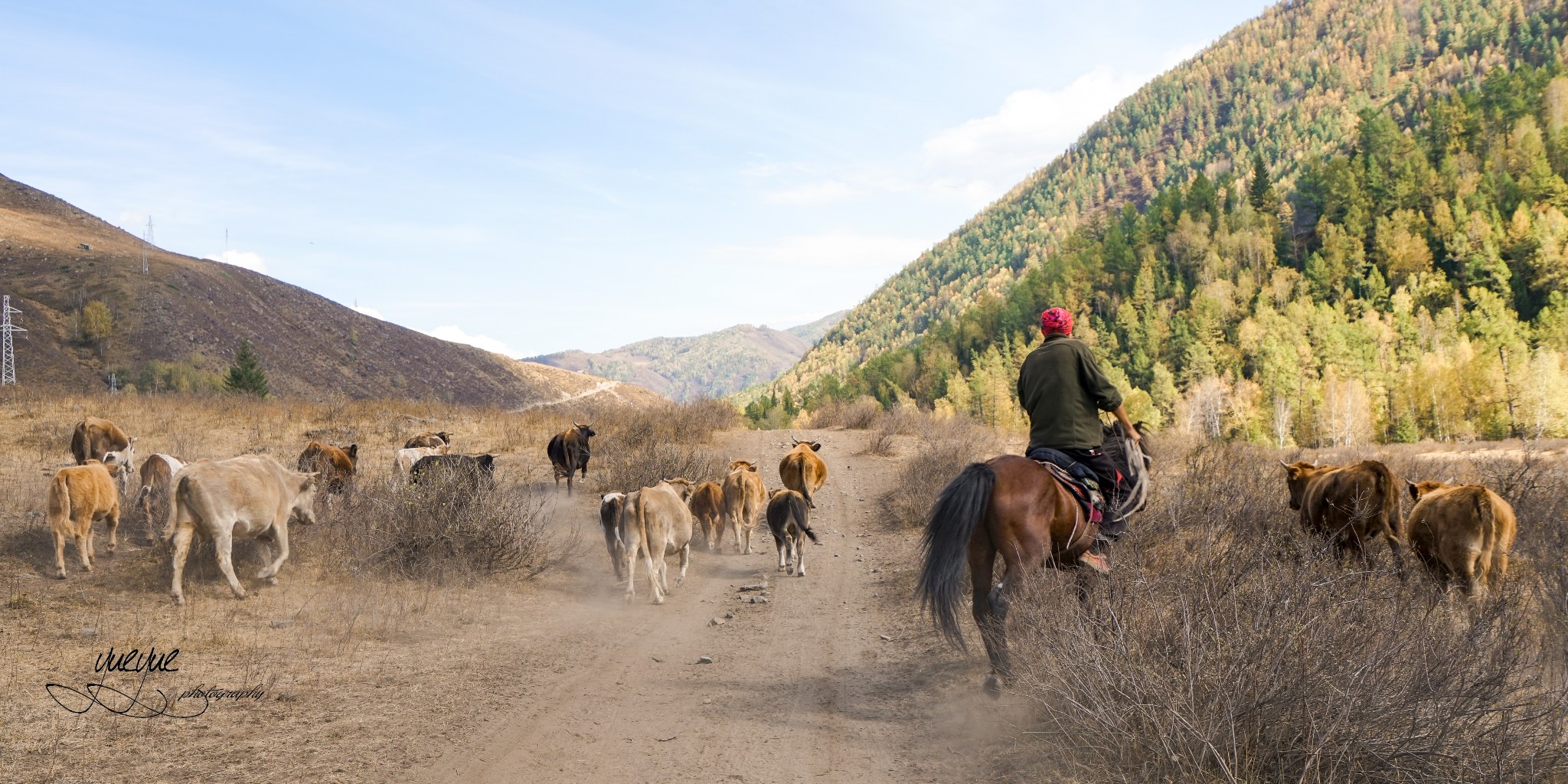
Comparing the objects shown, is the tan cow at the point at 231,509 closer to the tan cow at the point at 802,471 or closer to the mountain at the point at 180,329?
the tan cow at the point at 802,471

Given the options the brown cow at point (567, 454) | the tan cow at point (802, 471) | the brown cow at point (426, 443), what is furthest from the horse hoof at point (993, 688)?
the brown cow at point (426, 443)

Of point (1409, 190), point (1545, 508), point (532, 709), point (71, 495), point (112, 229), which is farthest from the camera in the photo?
point (112, 229)

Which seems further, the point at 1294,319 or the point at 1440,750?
the point at 1294,319

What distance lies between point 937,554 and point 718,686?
6.51 feet

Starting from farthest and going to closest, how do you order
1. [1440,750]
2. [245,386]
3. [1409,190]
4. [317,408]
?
[1409,190] < [245,386] < [317,408] < [1440,750]

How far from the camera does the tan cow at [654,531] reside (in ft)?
31.8

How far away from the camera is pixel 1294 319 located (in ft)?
264

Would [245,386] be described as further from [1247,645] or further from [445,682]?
[1247,645]

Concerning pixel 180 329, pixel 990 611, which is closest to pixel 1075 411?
pixel 990 611

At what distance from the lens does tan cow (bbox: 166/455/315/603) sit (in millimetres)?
8211

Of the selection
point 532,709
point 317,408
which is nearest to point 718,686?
point 532,709

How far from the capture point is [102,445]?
14273 mm

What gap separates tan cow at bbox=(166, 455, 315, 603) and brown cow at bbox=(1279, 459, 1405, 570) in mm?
10427

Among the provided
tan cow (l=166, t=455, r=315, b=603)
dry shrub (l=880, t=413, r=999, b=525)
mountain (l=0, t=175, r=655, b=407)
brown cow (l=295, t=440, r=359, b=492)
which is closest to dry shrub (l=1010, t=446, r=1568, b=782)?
dry shrub (l=880, t=413, r=999, b=525)
